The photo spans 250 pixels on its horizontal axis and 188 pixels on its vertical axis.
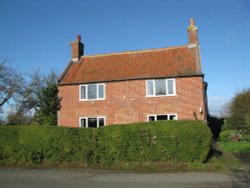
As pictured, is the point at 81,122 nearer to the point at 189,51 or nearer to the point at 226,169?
the point at 189,51

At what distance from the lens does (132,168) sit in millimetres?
13039

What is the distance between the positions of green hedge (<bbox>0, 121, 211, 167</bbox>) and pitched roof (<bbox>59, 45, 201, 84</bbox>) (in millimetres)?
10095

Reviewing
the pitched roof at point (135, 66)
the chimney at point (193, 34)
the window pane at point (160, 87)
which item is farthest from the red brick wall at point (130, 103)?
the chimney at point (193, 34)

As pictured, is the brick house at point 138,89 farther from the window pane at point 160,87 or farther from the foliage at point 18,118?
the foliage at point 18,118

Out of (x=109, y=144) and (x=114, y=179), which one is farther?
(x=109, y=144)

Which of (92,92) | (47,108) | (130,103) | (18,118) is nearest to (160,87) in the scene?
(130,103)

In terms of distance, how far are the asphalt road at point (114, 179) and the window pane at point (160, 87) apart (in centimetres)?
1192

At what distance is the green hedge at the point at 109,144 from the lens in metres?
13.4

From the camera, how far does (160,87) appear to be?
23.2m

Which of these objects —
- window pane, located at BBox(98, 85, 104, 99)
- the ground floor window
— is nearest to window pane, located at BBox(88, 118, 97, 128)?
window pane, located at BBox(98, 85, 104, 99)

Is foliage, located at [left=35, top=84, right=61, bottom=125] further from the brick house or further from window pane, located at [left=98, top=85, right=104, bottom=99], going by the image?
window pane, located at [left=98, top=85, right=104, bottom=99]

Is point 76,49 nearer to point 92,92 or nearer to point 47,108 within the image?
point 92,92

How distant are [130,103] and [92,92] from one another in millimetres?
3717

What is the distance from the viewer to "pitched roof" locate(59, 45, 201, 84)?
23578 millimetres
